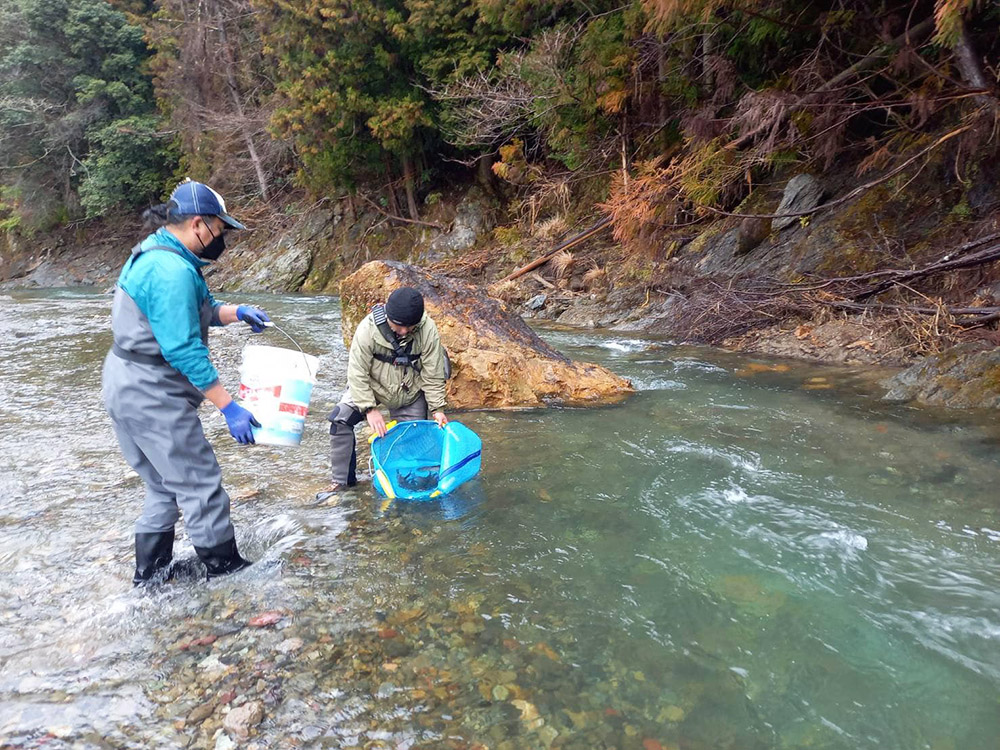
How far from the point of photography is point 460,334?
6602mm

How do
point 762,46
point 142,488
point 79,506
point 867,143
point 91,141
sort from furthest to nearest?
1. point 91,141
2. point 762,46
3. point 867,143
4. point 142,488
5. point 79,506

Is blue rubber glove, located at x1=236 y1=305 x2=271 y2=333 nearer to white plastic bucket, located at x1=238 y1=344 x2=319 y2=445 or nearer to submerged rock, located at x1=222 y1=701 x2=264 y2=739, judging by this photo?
white plastic bucket, located at x1=238 y1=344 x2=319 y2=445

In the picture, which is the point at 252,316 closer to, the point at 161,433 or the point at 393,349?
the point at 161,433

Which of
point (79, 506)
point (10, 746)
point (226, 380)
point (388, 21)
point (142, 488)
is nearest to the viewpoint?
point (10, 746)

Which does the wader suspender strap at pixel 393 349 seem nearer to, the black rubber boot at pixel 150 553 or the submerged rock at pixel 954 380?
the black rubber boot at pixel 150 553

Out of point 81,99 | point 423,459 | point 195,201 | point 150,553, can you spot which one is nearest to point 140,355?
point 195,201

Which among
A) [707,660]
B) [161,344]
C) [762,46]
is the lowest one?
[707,660]

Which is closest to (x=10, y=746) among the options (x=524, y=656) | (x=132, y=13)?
(x=524, y=656)

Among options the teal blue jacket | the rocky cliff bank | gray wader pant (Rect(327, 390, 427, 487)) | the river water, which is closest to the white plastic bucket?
the teal blue jacket

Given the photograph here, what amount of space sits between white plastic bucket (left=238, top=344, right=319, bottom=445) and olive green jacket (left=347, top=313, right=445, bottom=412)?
74 cm

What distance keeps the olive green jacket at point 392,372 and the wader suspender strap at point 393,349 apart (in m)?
0.02

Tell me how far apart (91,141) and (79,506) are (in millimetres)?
29680

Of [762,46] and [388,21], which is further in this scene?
[388,21]

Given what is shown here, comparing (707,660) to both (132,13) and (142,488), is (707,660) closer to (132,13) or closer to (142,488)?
(142,488)
